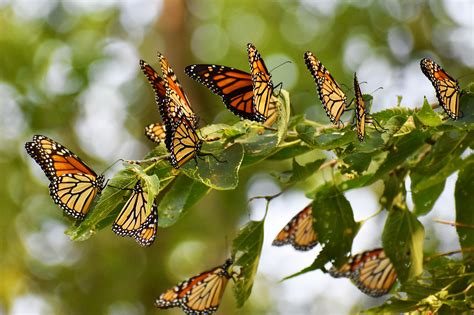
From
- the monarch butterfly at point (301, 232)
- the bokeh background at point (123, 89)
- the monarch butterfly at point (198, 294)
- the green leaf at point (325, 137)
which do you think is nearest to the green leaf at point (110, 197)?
the green leaf at point (325, 137)

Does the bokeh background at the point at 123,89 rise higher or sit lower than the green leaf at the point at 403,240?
higher

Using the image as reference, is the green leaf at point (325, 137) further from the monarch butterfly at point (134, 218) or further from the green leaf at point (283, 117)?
the monarch butterfly at point (134, 218)

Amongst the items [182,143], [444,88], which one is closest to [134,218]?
[182,143]

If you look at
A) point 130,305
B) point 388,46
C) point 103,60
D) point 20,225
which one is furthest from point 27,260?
point 388,46

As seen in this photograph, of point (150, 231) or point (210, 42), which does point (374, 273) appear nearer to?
point (150, 231)

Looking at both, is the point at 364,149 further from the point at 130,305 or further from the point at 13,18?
the point at 13,18

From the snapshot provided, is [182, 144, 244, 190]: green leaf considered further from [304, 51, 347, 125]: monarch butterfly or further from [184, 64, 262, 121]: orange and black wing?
[184, 64, 262, 121]: orange and black wing

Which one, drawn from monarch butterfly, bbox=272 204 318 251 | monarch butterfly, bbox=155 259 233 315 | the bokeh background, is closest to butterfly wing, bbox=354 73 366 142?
monarch butterfly, bbox=272 204 318 251
